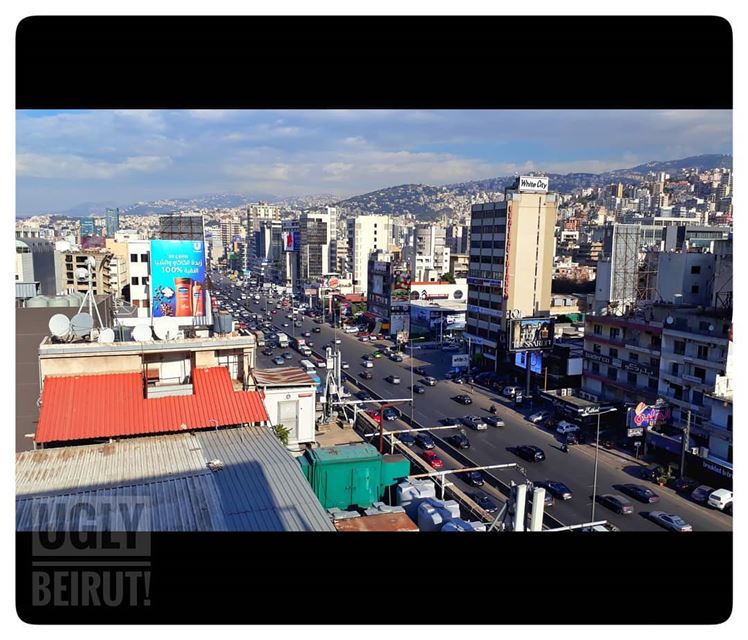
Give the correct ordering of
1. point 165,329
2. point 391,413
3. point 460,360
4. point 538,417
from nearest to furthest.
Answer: point 165,329 → point 538,417 → point 391,413 → point 460,360

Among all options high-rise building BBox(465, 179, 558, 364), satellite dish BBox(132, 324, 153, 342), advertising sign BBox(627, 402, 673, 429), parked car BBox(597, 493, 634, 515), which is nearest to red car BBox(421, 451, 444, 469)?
parked car BBox(597, 493, 634, 515)

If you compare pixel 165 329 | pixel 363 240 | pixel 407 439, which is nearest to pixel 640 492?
pixel 407 439

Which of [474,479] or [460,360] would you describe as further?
[460,360]

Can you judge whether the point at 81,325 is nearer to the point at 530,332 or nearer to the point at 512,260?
the point at 530,332

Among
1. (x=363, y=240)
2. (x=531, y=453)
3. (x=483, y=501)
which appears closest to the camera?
(x=483, y=501)

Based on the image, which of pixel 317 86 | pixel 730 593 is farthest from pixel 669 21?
pixel 730 593

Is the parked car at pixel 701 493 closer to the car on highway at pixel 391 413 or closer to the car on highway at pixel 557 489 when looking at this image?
the car on highway at pixel 557 489
